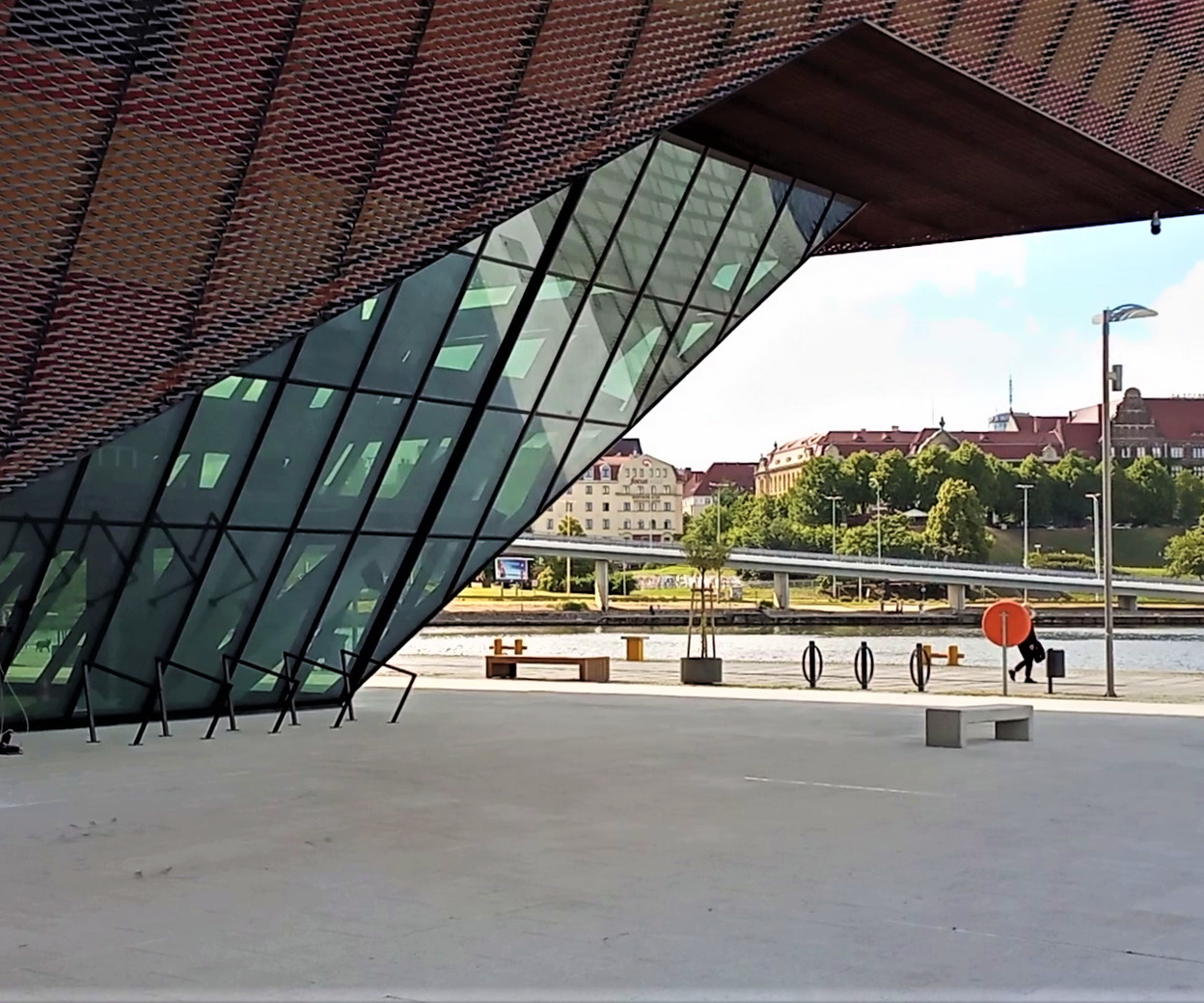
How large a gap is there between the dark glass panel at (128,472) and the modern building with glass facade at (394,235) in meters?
0.04

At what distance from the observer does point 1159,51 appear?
62.8 feet

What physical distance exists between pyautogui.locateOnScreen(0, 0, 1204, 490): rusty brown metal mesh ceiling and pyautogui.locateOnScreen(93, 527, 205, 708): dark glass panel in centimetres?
621

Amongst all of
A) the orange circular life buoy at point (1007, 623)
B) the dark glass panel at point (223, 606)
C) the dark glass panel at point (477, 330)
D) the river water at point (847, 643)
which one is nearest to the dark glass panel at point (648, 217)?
the dark glass panel at point (477, 330)

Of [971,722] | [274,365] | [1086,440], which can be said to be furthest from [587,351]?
[1086,440]

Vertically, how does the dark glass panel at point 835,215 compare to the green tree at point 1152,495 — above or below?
above

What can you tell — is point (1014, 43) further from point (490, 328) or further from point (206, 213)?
point (206, 213)

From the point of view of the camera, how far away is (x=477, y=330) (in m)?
20.1

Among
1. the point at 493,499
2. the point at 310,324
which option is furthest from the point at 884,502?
the point at 310,324

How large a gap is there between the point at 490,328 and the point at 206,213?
7887 mm

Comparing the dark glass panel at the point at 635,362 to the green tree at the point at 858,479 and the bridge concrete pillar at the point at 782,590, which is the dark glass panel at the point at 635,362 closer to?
the bridge concrete pillar at the point at 782,590

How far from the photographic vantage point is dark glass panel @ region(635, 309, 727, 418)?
23.4 m

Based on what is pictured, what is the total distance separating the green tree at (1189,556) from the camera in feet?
376

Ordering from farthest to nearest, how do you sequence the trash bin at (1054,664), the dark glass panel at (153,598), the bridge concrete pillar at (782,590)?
the bridge concrete pillar at (782,590) → the trash bin at (1054,664) → the dark glass panel at (153,598)

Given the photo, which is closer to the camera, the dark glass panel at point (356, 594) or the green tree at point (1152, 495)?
the dark glass panel at point (356, 594)
